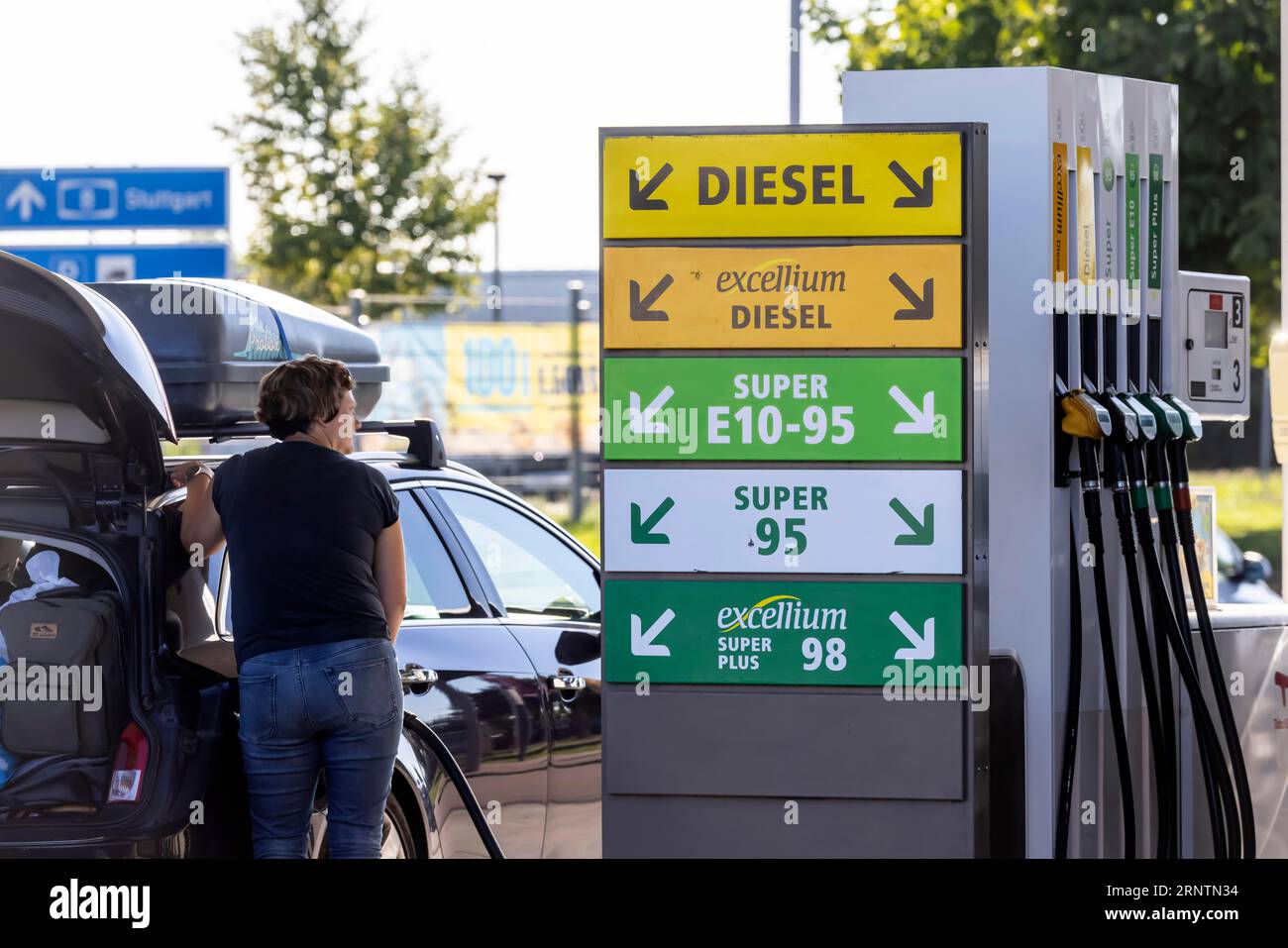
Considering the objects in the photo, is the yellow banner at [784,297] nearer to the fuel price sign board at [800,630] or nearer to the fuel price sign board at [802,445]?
the fuel price sign board at [802,445]

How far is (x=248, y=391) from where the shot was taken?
5504 millimetres

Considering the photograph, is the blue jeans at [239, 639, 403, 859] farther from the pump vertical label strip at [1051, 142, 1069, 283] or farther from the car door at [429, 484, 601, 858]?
the pump vertical label strip at [1051, 142, 1069, 283]

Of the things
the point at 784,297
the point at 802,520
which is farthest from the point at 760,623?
the point at 784,297

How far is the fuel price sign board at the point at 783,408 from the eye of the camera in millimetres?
4523

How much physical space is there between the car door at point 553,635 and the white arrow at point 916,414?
2007 millimetres

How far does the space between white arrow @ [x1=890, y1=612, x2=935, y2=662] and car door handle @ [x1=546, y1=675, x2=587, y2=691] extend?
1.86 meters

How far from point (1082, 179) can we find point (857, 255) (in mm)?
838

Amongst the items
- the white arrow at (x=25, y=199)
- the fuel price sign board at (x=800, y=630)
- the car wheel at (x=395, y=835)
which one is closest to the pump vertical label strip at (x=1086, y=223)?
the fuel price sign board at (x=800, y=630)

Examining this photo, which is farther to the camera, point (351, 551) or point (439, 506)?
point (439, 506)

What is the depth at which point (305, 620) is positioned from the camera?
4719 mm

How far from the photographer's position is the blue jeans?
15.3 ft
